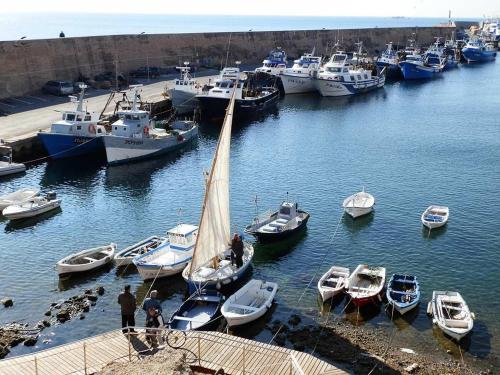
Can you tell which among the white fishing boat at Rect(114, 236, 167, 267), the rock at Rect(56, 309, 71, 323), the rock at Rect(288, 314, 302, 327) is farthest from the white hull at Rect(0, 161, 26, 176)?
the rock at Rect(288, 314, 302, 327)

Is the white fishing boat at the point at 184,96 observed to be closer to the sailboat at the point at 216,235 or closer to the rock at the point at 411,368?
the sailboat at the point at 216,235

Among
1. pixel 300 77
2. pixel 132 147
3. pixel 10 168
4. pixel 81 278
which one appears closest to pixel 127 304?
pixel 81 278

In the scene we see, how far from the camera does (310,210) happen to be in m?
39.6

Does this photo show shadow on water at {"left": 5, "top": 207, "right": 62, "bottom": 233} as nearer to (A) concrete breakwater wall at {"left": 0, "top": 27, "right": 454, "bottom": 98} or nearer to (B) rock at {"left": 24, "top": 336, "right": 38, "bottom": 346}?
(B) rock at {"left": 24, "top": 336, "right": 38, "bottom": 346}

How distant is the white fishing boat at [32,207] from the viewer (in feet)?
122

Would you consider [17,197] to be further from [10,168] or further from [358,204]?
[358,204]

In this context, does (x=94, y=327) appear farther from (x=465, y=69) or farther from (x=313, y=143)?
(x=465, y=69)

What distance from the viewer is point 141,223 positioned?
37.5 meters

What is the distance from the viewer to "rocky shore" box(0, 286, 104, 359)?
77.7 feet

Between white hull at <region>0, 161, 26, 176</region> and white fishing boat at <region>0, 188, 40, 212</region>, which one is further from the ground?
white hull at <region>0, 161, 26, 176</region>

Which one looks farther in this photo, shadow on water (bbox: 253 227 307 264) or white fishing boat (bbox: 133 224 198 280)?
shadow on water (bbox: 253 227 307 264)

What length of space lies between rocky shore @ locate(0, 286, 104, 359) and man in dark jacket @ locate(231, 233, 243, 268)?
6733mm

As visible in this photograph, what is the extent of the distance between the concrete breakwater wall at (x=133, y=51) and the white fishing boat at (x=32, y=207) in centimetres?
2980

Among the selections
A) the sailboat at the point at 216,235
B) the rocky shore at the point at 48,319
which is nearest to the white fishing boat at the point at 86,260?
the rocky shore at the point at 48,319
